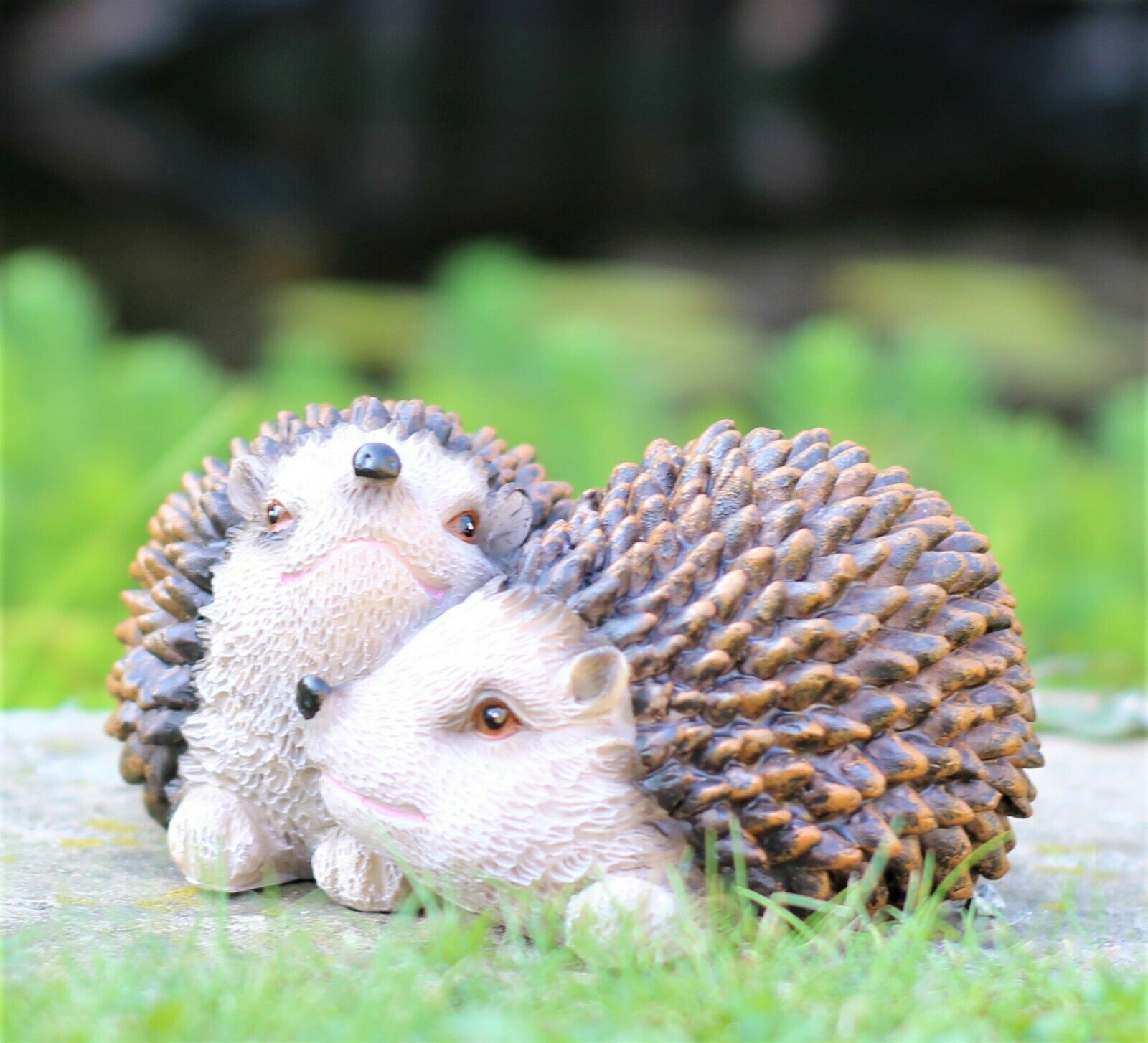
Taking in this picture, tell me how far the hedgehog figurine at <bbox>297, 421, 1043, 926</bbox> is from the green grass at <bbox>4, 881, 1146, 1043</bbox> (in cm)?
9

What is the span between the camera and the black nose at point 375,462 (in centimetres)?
202

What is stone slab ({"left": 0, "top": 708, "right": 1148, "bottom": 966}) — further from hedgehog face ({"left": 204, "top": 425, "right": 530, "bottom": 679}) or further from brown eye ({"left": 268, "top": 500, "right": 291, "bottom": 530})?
brown eye ({"left": 268, "top": 500, "right": 291, "bottom": 530})

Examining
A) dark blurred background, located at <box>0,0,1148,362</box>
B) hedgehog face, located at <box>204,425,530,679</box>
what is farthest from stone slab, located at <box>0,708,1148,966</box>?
dark blurred background, located at <box>0,0,1148,362</box>

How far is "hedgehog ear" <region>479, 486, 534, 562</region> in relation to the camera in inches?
87.3

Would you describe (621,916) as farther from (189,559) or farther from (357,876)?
(189,559)

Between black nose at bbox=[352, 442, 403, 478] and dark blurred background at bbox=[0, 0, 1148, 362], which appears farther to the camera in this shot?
dark blurred background at bbox=[0, 0, 1148, 362]

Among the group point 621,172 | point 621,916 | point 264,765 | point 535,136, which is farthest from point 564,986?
point 621,172

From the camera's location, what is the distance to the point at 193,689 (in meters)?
2.26

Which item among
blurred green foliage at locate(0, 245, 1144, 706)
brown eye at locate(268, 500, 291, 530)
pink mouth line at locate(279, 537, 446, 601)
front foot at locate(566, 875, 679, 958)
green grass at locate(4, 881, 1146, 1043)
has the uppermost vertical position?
blurred green foliage at locate(0, 245, 1144, 706)

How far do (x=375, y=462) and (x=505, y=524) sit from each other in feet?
0.91

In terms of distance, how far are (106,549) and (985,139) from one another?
6.37 meters

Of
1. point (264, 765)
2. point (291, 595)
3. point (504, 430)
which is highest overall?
point (504, 430)

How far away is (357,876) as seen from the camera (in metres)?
2.18

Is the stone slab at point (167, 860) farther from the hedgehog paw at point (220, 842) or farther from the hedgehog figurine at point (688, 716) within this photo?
the hedgehog figurine at point (688, 716)
